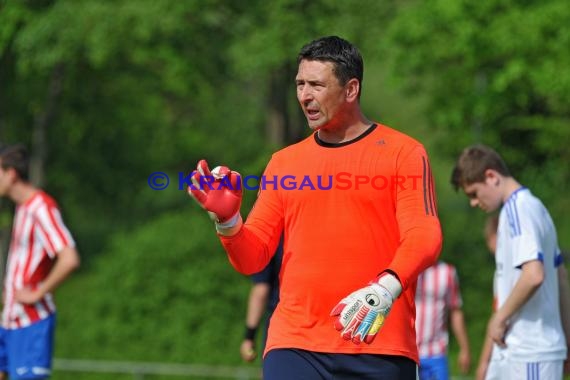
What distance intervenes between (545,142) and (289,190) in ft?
67.7

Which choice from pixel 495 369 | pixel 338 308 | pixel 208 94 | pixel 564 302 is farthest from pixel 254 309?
pixel 208 94

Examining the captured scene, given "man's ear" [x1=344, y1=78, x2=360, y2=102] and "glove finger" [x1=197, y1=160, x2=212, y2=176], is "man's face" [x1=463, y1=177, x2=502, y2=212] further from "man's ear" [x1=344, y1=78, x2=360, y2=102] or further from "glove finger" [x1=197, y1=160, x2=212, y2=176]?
"glove finger" [x1=197, y1=160, x2=212, y2=176]

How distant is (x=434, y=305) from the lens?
9.80 meters

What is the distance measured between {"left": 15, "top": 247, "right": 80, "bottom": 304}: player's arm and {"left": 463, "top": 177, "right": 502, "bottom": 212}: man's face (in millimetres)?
2802

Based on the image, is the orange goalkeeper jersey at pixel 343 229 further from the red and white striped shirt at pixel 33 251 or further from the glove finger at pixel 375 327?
the red and white striped shirt at pixel 33 251

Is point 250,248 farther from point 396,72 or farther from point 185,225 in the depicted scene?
point 396,72

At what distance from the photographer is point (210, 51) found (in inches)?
953

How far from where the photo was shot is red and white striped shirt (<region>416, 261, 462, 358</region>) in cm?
964

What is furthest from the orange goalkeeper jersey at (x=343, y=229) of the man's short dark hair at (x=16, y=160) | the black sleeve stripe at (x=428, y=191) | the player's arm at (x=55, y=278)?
the man's short dark hair at (x=16, y=160)

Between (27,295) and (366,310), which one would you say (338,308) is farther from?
(27,295)

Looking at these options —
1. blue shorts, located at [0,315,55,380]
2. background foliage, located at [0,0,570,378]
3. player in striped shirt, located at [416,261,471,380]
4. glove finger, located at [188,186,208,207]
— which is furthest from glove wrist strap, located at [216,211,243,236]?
background foliage, located at [0,0,570,378]

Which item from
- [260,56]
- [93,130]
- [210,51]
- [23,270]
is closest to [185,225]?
[260,56]

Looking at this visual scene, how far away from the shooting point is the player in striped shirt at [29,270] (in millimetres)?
8234

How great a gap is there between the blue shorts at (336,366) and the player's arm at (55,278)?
11.5ft
